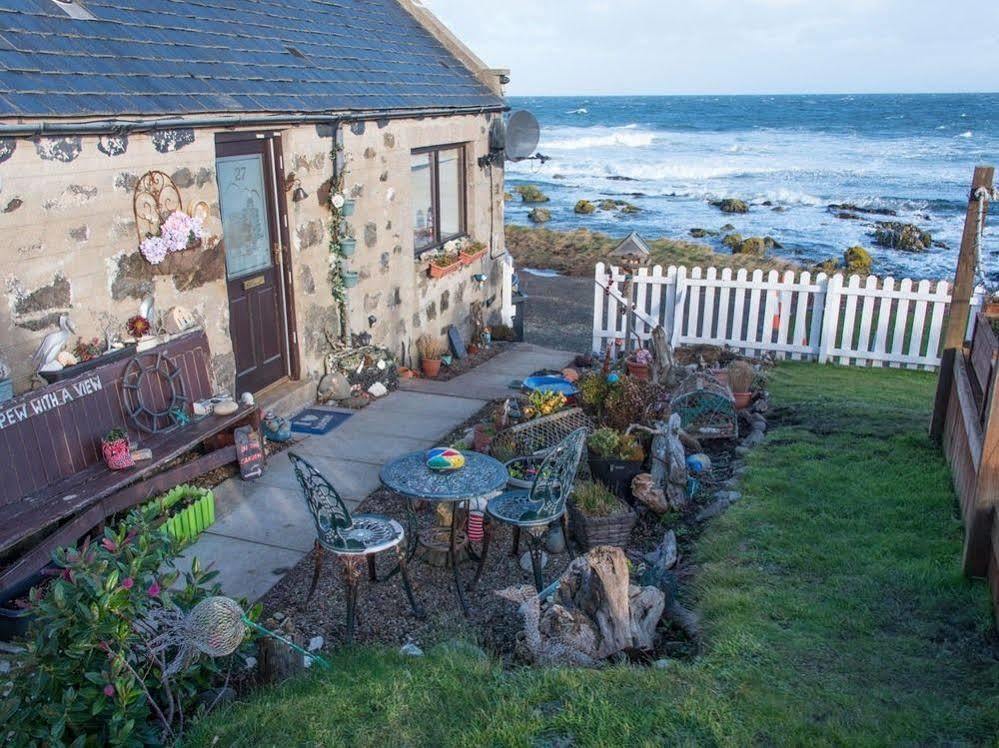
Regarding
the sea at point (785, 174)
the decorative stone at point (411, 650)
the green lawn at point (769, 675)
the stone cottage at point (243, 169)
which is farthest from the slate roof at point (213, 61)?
the sea at point (785, 174)

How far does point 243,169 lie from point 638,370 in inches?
166

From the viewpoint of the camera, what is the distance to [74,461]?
5230 mm

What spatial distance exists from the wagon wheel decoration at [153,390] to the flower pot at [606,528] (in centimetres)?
303

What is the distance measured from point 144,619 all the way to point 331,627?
132 centimetres

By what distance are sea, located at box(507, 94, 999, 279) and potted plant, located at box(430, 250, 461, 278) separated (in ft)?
29.3

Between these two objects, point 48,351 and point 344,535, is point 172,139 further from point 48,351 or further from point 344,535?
point 344,535

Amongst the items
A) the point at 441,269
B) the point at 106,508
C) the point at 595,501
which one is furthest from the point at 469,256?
the point at 106,508

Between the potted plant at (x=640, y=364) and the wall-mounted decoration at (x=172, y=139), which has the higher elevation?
the wall-mounted decoration at (x=172, y=139)

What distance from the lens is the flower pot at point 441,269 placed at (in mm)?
10227

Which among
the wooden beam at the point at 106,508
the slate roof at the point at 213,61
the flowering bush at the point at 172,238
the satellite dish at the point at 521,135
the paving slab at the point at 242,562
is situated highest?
the slate roof at the point at 213,61

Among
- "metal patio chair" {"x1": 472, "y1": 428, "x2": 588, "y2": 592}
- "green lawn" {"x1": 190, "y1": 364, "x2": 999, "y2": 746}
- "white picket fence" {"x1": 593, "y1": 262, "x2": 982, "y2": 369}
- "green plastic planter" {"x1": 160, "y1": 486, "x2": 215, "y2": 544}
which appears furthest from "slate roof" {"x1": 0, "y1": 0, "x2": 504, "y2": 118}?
"green lawn" {"x1": 190, "y1": 364, "x2": 999, "y2": 746}

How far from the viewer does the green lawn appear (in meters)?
3.27

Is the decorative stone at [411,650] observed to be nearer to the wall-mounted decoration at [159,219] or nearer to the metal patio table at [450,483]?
the metal patio table at [450,483]

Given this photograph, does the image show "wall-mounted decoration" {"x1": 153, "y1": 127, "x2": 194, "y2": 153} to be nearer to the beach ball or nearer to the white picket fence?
the beach ball
